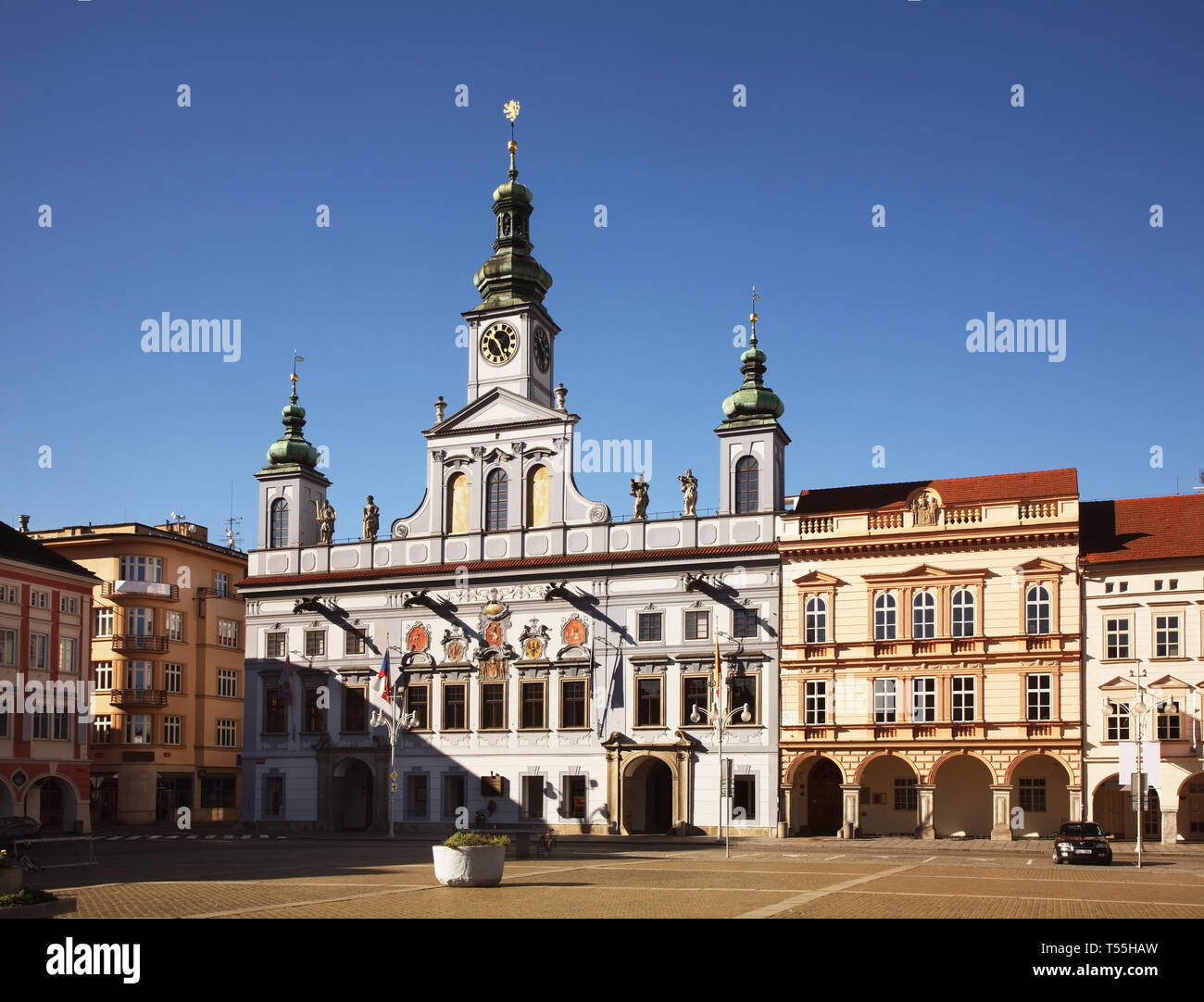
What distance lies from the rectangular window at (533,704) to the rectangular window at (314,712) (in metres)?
10.2

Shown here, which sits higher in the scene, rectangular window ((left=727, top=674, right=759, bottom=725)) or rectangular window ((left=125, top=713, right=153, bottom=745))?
rectangular window ((left=727, top=674, right=759, bottom=725))

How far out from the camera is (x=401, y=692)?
62250 mm

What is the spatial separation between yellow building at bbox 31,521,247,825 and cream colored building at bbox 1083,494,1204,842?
168 feet

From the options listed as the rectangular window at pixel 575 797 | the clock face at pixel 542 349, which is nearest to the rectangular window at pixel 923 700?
the rectangular window at pixel 575 797

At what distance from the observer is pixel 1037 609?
171 feet

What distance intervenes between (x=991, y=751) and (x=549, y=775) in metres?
19.0

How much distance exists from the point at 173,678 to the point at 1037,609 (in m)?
50.5

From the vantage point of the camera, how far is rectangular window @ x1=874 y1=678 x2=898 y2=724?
177 ft

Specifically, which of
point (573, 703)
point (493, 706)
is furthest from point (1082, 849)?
point (493, 706)

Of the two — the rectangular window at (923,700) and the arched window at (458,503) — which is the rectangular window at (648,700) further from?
the arched window at (458,503)

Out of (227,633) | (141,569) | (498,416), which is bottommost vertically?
(227,633)

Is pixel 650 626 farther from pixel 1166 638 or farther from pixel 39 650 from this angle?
pixel 39 650

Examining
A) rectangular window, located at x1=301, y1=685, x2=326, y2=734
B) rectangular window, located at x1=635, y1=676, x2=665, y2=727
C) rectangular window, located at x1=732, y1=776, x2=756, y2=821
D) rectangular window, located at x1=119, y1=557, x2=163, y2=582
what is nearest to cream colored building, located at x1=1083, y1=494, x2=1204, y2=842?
rectangular window, located at x1=732, y1=776, x2=756, y2=821

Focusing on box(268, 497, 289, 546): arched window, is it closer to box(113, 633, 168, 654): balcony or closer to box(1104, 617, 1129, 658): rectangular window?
box(113, 633, 168, 654): balcony
